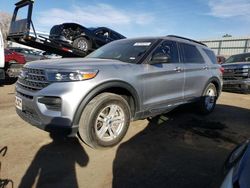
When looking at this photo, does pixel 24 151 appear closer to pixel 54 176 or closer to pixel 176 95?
pixel 54 176

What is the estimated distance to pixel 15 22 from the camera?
361 inches

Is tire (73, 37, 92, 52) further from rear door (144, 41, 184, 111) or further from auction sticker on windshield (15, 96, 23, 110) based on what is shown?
auction sticker on windshield (15, 96, 23, 110)

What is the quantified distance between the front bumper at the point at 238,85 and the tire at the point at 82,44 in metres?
5.84

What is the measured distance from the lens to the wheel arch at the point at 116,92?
3.56m

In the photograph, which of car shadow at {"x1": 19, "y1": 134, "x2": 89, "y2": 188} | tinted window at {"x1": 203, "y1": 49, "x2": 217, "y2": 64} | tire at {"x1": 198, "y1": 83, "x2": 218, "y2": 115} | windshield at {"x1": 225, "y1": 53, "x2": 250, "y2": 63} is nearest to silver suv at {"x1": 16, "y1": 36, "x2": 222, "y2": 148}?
car shadow at {"x1": 19, "y1": 134, "x2": 89, "y2": 188}

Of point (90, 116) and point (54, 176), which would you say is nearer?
point (54, 176)

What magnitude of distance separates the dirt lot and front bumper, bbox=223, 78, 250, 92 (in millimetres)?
5085

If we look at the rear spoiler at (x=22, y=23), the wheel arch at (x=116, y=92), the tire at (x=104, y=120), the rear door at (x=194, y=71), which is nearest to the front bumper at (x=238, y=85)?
the rear door at (x=194, y=71)

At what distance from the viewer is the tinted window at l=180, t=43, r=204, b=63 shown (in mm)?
5578

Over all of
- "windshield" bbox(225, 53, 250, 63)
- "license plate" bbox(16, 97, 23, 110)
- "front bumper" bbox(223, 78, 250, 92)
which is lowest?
"front bumper" bbox(223, 78, 250, 92)

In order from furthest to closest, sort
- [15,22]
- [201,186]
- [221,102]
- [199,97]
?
[15,22] → [221,102] → [199,97] → [201,186]

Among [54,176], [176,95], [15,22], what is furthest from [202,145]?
[15,22]

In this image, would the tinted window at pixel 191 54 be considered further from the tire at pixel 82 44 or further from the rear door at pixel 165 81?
the tire at pixel 82 44

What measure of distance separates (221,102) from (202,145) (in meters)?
4.51
